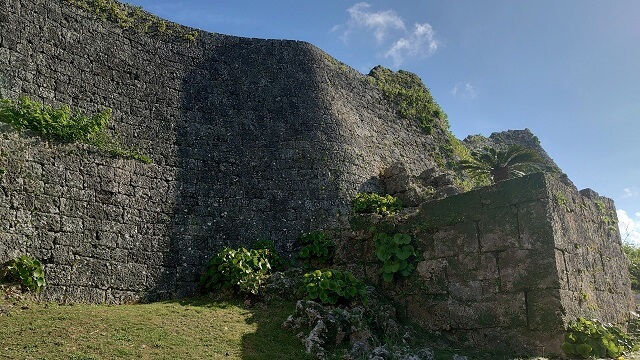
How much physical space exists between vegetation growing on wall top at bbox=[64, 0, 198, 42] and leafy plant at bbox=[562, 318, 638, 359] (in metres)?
10.5

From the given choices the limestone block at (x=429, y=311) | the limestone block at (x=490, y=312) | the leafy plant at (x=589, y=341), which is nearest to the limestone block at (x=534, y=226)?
the limestone block at (x=490, y=312)

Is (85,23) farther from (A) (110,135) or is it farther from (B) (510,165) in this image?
(B) (510,165)

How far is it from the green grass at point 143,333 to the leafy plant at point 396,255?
1.76m

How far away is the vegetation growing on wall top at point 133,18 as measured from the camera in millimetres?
11312

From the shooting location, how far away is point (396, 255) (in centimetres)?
875

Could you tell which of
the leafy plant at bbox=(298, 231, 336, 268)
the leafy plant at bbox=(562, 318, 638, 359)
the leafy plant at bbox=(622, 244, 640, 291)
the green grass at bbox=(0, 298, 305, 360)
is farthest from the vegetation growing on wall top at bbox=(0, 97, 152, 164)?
the leafy plant at bbox=(622, 244, 640, 291)

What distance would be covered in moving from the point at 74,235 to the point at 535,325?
298 inches

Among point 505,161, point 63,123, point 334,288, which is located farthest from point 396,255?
point 505,161

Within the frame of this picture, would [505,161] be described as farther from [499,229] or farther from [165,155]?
[165,155]

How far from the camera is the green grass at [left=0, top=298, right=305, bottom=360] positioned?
19.7ft

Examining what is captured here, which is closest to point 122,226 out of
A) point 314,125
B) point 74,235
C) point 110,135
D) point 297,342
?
point 74,235

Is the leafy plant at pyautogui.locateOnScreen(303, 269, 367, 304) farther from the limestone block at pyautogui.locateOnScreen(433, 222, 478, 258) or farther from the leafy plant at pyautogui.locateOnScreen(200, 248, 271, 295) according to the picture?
the limestone block at pyautogui.locateOnScreen(433, 222, 478, 258)

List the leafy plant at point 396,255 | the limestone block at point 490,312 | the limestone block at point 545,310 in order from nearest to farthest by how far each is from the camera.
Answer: the limestone block at point 545,310 < the limestone block at point 490,312 < the leafy plant at point 396,255

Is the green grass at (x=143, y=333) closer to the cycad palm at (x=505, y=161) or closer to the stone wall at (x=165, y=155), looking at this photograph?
the stone wall at (x=165, y=155)
